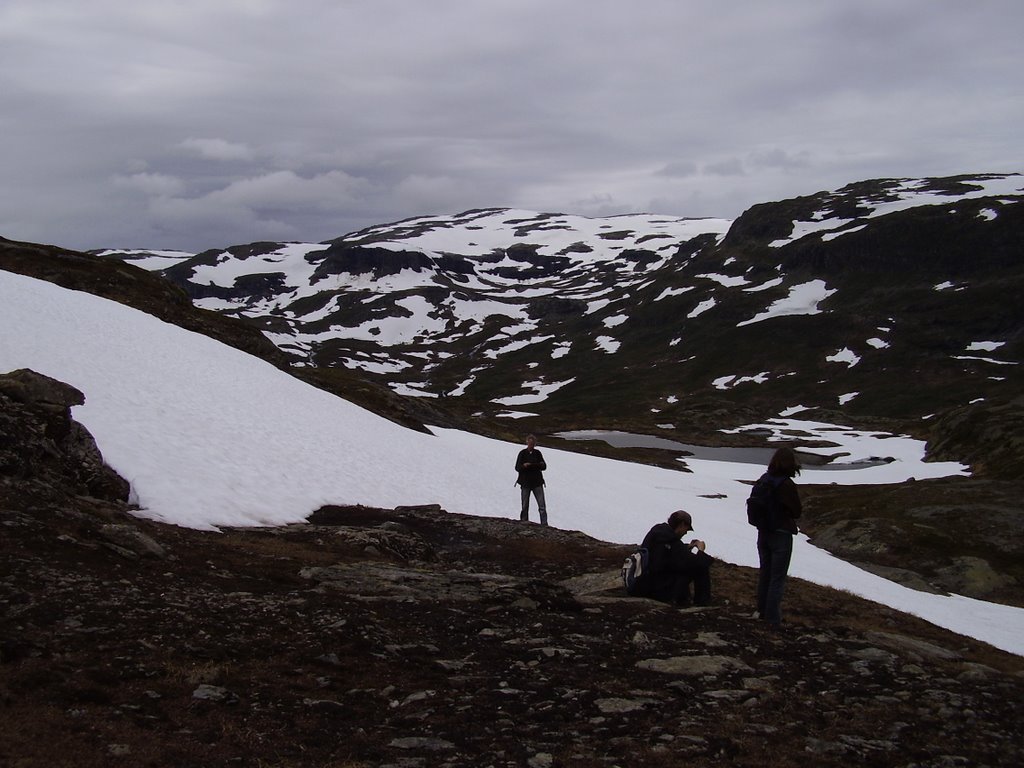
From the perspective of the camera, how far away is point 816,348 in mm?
187375

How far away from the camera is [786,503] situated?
13.8m

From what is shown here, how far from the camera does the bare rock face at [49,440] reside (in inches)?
613

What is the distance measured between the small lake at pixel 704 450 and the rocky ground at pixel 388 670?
8345 centimetres

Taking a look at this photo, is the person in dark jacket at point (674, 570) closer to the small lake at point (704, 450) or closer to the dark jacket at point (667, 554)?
the dark jacket at point (667, 554)

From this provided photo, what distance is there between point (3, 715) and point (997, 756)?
10.8 metres

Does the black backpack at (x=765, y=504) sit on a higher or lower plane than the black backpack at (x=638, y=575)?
higher

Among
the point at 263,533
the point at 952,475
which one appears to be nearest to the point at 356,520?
the point at 263,533

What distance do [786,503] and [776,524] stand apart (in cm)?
54

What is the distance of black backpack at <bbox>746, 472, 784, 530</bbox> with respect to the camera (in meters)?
14.0

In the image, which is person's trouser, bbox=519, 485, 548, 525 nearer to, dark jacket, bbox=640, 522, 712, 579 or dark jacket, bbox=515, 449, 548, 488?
dark jacket, bbox=515, 449, 548, 488

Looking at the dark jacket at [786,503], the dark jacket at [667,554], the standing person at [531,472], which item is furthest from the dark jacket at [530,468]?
the dark jacket at [786,503]

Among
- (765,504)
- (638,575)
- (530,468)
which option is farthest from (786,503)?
(530,468)

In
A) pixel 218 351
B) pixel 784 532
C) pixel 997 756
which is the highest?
pixel 218 351

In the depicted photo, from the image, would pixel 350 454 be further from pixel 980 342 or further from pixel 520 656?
pixel 980 342
